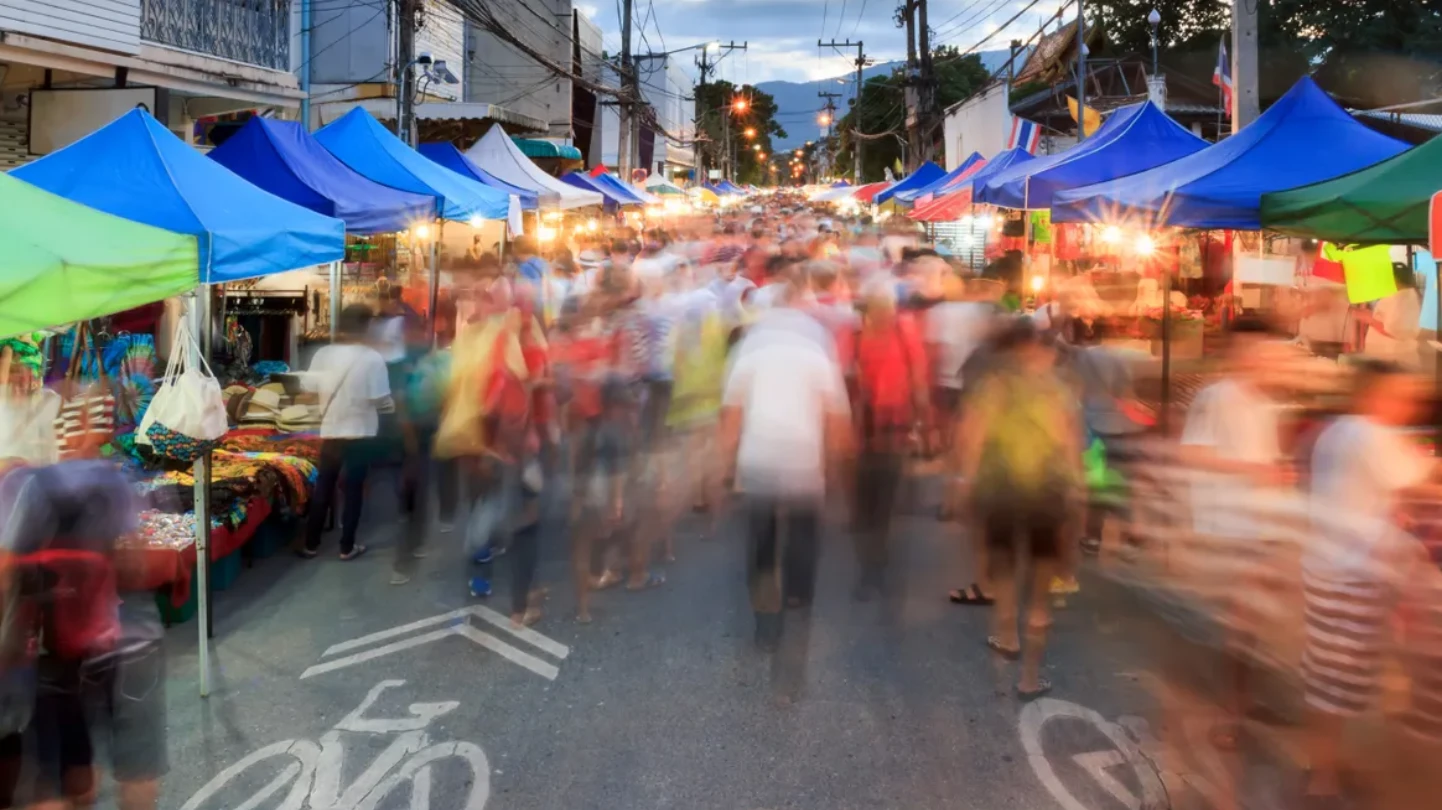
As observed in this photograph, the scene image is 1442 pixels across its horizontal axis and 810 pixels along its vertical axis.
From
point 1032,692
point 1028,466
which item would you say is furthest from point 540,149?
point 1032,692

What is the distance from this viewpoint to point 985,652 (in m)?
5.69

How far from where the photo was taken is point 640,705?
5.07 metres

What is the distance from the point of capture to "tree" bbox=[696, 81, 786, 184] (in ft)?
276

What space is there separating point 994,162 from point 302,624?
14173mm

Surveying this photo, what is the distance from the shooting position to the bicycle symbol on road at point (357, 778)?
421 centimetres

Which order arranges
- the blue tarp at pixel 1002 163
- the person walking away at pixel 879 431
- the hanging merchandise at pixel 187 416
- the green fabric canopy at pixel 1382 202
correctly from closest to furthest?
the hanging merchandise at pixel 187 416 < the green fabric canopy at pixel 1382 202 < the person walking away at pixel 879 431 < the blue tarp at pixel 1002 163

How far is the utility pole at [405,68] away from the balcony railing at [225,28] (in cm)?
200

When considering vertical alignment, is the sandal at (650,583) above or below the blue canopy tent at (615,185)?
below

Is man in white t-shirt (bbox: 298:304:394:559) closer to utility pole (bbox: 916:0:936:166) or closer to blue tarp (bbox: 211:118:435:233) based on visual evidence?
blue tarp (bbox: 211:118:435:233)

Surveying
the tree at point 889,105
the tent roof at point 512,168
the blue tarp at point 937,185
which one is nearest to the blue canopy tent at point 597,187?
the tent roof at point 512,168

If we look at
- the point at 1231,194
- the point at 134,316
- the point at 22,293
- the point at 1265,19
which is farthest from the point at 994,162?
the point at 1265,19

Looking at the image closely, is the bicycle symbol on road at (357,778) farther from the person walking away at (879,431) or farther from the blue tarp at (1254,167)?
the blue tarp at (1254,167)

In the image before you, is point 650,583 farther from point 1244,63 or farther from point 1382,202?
point 1244,63

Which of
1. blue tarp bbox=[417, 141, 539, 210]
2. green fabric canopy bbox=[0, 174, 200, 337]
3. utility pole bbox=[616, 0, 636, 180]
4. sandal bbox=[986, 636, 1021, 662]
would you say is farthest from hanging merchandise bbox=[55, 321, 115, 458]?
utility pole bbox=[616, 0, 636, 180]
